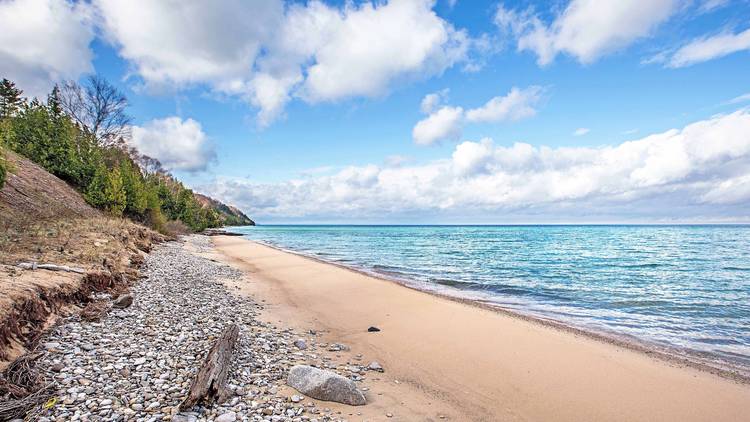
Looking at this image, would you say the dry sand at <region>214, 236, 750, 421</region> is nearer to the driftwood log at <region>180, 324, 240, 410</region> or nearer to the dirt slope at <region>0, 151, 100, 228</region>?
the driftwood log at <region>180, 324, 240, 410</region>

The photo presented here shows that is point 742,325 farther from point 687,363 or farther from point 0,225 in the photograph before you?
point 0,225

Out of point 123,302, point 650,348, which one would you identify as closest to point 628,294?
point 650,348

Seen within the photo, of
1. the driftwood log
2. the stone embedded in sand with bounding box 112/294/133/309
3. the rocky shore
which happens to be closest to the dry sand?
the rocky shore

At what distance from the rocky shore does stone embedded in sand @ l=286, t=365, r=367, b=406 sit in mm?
149

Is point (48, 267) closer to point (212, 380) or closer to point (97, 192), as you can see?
point (212, 380)

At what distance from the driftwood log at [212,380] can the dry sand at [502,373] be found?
1.92m

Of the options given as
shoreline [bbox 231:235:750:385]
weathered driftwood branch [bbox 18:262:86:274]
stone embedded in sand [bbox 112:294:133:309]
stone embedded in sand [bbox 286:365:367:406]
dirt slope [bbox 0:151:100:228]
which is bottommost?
shoreline [bbox 231:235:750:385]

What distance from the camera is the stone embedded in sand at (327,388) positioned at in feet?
19.6

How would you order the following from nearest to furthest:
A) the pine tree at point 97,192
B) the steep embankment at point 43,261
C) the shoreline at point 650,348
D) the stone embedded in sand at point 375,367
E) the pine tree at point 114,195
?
1. the steep embankment at point 43,261
2. the stone embedded in sand at point 375,367
3. the shoreline at point 650,348
4. the pine tree at point 97,192
5. the pine tree at point 114,195

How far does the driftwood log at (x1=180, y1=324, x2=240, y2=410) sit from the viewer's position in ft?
16.7

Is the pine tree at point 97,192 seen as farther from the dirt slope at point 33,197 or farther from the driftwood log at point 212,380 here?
the driftwood log at point 212,380

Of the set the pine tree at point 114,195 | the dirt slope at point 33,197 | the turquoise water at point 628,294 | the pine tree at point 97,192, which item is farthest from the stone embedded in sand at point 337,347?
the pine tree at point 97,192

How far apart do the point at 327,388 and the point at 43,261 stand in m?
10.6

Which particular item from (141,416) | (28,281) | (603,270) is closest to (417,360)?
(141,416)
